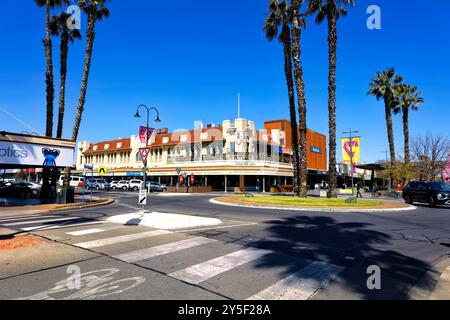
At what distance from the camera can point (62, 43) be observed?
2698 centimetres

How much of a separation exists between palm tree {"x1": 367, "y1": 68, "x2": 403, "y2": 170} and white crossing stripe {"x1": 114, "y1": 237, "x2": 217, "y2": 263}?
122ft

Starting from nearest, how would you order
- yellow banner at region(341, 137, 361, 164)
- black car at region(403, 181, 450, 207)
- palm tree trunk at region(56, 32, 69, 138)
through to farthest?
black car at region(403, 181, 450, 207) < palm tree trunk at region(56, 32, 69, 138) < yellow banner at region(341, 137, 361, 164)

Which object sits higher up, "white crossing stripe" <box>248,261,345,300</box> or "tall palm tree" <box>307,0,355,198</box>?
"tall palm tree" <box>307,0,355,198</box>

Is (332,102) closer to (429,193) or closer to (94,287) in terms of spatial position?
(429,193)

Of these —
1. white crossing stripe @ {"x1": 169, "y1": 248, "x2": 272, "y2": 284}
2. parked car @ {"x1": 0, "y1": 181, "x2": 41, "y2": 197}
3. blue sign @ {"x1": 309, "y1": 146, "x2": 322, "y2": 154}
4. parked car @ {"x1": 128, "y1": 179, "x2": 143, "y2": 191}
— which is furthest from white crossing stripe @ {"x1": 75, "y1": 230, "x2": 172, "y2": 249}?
blue sign @ {"x1": 309, "y1": 146, "x2": 322, "y2": 154}

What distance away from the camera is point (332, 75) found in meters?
23.6

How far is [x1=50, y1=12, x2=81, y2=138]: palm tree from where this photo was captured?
83.9ft

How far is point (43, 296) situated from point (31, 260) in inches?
95.9

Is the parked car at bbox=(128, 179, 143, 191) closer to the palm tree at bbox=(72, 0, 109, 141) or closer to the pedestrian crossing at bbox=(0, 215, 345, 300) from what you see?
the palm tree at bbox=(72, 0, 109, 141)

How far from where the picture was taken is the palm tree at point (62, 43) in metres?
25.6

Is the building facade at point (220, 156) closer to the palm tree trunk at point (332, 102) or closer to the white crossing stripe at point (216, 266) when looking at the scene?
the palm tree trunk at point (332, 102)

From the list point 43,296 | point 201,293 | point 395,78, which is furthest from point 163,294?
point 395,78

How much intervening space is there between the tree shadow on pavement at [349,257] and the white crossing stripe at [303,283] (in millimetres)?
115
